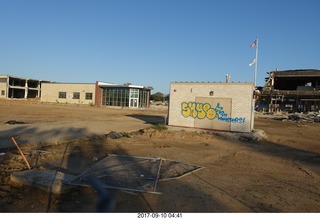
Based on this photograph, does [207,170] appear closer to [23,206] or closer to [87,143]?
[23,206]

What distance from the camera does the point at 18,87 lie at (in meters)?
89.1

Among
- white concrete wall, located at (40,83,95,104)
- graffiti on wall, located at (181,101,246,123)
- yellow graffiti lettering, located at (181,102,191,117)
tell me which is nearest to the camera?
graffiti on wall, located at (181,101,246,123)

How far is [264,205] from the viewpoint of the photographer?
242 inches

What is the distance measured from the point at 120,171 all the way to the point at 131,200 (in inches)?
95.9

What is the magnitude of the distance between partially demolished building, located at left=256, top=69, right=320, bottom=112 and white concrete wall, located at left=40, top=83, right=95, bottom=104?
3762 centimetres

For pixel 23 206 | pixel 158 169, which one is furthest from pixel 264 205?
pixel 23 206

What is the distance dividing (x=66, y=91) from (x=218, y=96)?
57081mm

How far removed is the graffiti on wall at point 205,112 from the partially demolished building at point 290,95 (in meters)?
39.0

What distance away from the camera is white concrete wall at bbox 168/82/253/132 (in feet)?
59.6

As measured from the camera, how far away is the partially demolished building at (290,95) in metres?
55.8

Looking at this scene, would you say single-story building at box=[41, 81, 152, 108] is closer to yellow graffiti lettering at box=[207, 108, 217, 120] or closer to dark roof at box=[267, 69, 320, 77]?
dark roof at box=[267, 69, 320, 77]

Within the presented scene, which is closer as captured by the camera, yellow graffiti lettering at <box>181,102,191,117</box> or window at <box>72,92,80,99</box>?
yellow graffiti lettering at <box>181,102,191,117</box>

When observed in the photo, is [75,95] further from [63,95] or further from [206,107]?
[206,107]

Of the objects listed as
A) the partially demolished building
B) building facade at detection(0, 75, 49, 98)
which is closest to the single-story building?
building facade at detection(0, 75, 49, 98)
